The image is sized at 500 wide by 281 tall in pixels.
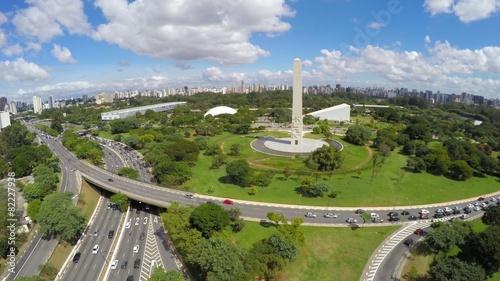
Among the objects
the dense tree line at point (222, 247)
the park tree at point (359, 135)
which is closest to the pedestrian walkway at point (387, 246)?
the dense tree line at point (222, 247)

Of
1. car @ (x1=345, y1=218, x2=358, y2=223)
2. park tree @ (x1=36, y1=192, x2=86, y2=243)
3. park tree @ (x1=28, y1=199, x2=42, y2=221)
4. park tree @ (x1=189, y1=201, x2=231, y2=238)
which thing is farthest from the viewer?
park tree @ (x1=28, y1=199, x2=42, y2=221)

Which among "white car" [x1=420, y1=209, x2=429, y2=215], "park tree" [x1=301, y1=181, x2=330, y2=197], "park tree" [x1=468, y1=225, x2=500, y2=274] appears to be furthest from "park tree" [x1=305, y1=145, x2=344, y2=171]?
"park tree" [x1=468, y1=225, x2=500, y2=274]

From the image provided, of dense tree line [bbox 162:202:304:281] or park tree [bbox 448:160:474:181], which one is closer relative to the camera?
dense tree line [bbox 162:202:304:281]

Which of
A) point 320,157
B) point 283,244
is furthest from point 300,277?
point 320,157

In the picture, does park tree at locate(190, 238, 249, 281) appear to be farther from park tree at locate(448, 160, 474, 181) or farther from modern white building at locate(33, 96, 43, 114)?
modern white building at locate(33, 96, 43, 114)

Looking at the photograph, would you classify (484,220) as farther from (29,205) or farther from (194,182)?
(29,205)

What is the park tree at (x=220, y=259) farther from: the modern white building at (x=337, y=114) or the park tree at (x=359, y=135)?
the modern white building at (x=337, y=114)

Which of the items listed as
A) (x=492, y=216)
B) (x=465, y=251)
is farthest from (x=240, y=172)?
(x=492, y=216)
